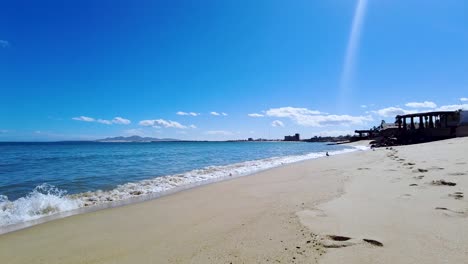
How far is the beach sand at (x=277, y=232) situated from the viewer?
305 cm

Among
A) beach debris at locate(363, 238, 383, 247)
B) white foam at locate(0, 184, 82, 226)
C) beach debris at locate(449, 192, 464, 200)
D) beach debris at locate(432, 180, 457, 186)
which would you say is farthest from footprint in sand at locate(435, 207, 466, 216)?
white foam at locate(0, 184, 82, 226)

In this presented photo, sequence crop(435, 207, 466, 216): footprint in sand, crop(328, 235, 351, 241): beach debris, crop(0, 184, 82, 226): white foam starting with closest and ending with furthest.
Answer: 1. crop(328, 235, 351, 241): beach debris
2. crop(435, 207, 466, 216): footprint in sand
3. crop(0, 184, 82, 226): white foam

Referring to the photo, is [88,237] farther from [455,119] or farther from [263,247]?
[455,119]

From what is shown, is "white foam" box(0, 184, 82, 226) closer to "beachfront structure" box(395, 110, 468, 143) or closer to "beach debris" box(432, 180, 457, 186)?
"beach debris" box(432, 180, 457, 186)

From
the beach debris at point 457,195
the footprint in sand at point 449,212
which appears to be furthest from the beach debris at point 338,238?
the beach debris at point 457,195

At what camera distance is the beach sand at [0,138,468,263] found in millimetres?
3055

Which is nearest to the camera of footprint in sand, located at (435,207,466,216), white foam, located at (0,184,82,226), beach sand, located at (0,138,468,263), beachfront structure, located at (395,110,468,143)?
beach sand, located at (0,138,468,263)

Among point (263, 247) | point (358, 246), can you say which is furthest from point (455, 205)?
point (263, 247)

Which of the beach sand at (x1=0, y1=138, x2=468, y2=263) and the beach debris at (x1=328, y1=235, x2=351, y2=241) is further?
the beach debris at (x1=328, y1=235, x2=351, y2=241)

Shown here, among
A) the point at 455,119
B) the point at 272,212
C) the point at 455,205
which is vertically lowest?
the point at 272,212

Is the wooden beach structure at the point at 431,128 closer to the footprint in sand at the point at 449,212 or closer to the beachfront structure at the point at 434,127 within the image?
the beachfront structure at the point at 434,127

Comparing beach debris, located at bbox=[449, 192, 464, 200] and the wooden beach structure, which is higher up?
the wooden beach structure

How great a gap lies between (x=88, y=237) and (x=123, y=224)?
2.51 ft

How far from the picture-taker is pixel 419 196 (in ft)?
17.4
